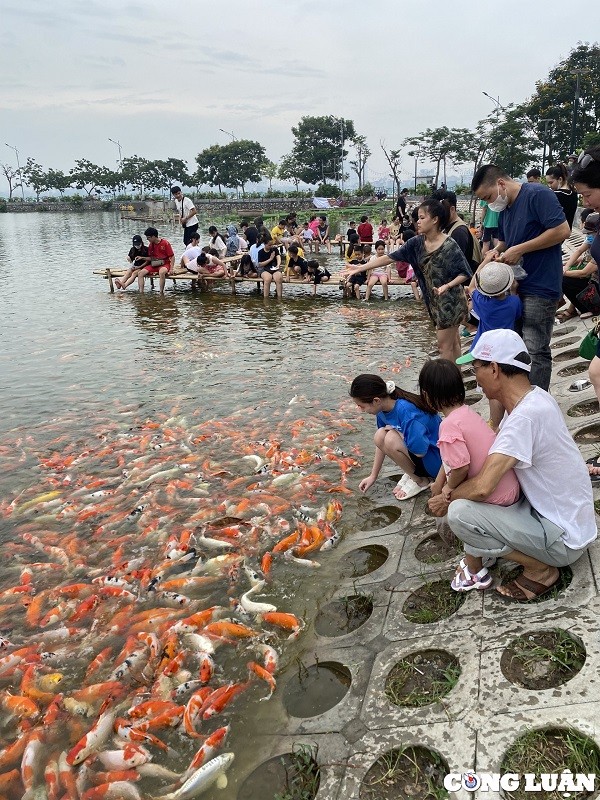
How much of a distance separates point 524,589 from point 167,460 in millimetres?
4821

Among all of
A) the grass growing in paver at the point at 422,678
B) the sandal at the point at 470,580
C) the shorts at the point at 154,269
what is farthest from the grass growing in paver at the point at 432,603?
the shorts at the point at 154,269

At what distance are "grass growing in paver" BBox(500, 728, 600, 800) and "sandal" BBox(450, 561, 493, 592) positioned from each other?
1.11 meters

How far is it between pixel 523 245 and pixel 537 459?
252 centimetres

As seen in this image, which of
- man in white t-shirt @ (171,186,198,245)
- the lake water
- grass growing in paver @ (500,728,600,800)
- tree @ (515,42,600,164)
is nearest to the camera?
grass growing in paver @ (500,728,600,800)

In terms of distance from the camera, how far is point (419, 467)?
17.5ft

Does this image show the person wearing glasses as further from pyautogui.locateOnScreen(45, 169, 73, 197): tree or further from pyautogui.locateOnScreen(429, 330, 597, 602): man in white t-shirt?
pyautogui.locateOnScreen(45, 169, 73, 197): tree

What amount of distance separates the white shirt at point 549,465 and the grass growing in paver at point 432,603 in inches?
36.8

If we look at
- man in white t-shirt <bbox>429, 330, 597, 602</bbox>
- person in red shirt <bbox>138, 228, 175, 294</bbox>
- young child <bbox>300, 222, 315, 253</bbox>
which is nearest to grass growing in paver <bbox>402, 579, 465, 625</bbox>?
man in white t-shirt <bbox>429, 330, 597, 602</bbox>

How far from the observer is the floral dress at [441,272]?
6.58 m

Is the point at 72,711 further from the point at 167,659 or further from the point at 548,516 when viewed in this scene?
the point at 548,516

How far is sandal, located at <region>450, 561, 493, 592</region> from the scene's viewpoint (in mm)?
3736

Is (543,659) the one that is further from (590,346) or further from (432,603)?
(590,346)

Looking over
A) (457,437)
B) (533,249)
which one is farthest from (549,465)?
(533,249)

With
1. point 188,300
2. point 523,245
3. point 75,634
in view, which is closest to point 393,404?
point 523,245
